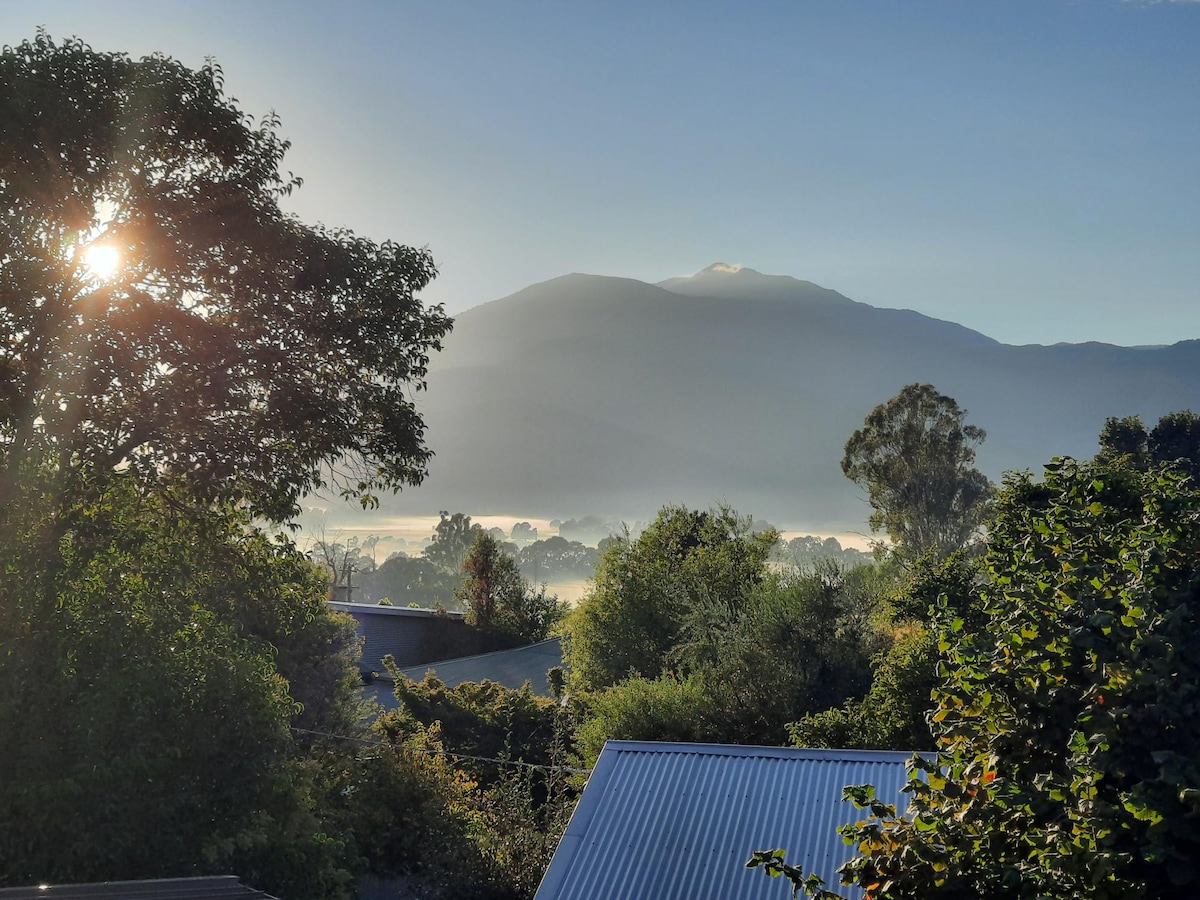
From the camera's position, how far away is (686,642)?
3469 cm

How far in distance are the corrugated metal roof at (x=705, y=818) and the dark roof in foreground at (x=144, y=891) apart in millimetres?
4664

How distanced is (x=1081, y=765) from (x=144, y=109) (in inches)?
538

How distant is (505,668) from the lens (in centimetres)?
4734

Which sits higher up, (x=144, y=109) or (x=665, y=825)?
(x=144, y=109)

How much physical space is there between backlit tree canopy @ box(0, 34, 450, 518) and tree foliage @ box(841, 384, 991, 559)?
49.4 meters

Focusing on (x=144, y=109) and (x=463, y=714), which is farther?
(x=463, y=714)

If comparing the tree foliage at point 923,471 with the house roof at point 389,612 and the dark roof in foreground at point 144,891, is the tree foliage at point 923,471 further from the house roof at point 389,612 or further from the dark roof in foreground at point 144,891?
the dark roof in foreground at point 144,891

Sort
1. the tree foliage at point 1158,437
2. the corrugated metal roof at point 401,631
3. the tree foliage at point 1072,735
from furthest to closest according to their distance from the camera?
the corrugated metal roof at point 401,631 → the tree foliage at point 1158,437 → the tree foliage at point 1072,735

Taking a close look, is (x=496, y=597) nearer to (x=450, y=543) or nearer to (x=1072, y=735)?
(x=1072, y=735)

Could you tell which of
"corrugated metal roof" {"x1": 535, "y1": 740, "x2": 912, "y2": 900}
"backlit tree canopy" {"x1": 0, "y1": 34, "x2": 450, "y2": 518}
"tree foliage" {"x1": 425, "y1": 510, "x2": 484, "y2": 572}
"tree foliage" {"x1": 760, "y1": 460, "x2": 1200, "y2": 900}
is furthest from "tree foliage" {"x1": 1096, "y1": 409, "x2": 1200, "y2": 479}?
"tree foliage" {"x1": 425, "y1": 510, "x2": 484, "y2": 572}

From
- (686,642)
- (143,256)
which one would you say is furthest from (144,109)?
(686,642)

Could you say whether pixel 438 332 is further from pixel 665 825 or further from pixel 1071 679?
pixel 1071 679

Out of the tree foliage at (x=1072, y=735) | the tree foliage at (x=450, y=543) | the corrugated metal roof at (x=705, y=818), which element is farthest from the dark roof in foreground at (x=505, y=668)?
the tree foliage at (x=450, y=543)

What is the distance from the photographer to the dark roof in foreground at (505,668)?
44469 mm
